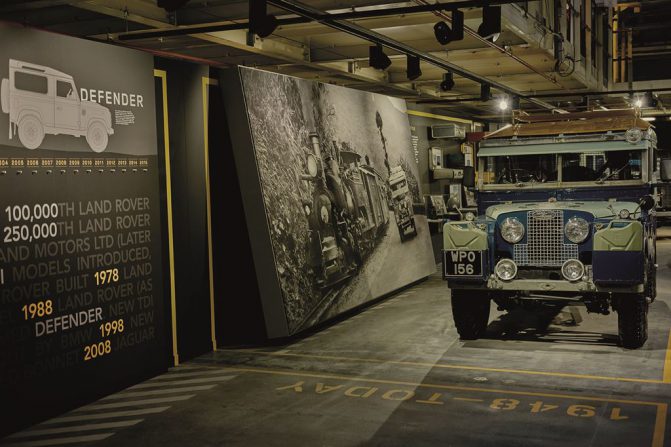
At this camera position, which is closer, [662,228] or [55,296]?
[55,296]

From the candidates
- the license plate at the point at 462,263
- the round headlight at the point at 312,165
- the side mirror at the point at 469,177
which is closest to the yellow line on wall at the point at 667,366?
the license plate at the point at 462,263

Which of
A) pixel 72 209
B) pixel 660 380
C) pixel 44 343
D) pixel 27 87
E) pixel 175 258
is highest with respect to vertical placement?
pixel 27 87

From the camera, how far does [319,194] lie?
33.0 feet

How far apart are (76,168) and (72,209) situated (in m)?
0.35

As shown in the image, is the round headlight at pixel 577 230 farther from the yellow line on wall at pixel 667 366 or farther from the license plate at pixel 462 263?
the yellow line on wall at pixel 667 366

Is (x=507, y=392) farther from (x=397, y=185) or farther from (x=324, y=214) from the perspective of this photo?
(x=397, y=185)

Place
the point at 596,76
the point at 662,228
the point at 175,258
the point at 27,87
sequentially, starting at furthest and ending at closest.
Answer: the point at 662,228
the point at 596,76
the point at 175,258
the point at 27,87

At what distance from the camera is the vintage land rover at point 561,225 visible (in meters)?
7.97

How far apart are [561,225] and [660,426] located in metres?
2.94

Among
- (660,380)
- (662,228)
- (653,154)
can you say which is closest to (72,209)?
(660,380)

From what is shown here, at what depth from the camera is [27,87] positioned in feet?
19.9

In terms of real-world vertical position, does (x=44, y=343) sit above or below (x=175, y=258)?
below

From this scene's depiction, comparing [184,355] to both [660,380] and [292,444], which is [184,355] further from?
[660,380]

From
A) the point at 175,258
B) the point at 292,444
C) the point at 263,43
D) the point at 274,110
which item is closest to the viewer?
the point at 292,444
